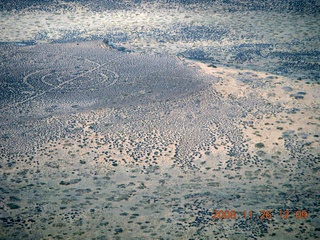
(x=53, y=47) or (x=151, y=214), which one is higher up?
(x=53, y=47)

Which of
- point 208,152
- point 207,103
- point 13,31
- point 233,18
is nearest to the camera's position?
point 208,152

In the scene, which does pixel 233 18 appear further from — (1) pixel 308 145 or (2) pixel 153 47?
(1) pixel 308 145

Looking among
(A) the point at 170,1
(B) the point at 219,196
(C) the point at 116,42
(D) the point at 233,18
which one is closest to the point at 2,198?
(B) the point at 219,196

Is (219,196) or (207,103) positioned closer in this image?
(219,196)
